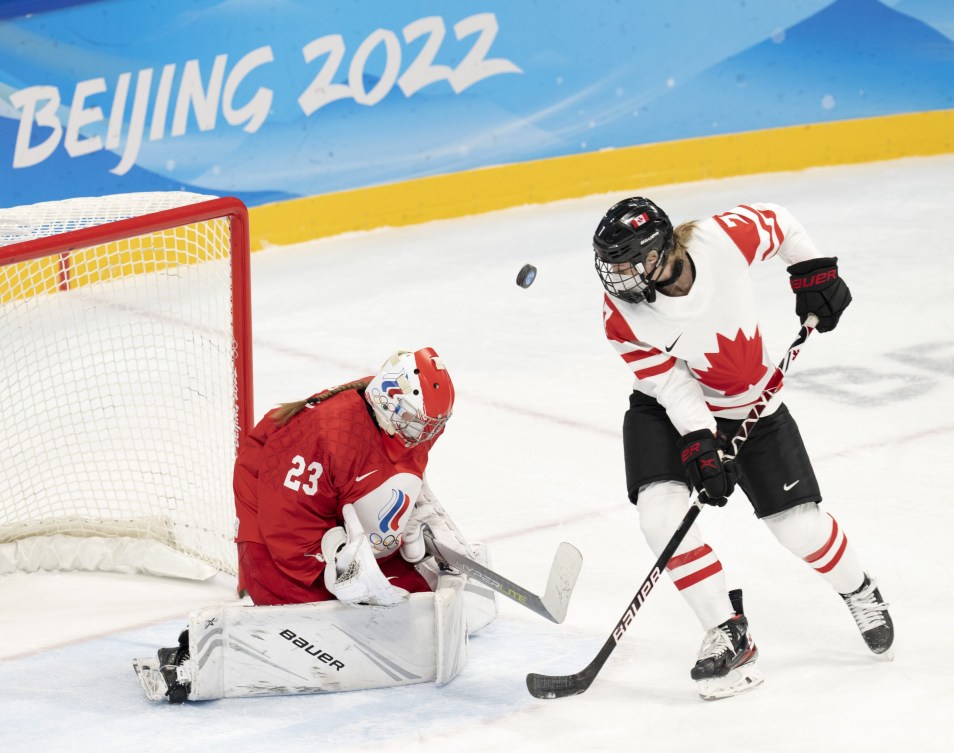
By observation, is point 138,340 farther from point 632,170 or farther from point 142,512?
point 632,170

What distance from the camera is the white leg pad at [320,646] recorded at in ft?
8.69

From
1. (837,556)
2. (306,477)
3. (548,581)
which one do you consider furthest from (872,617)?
(306,477)

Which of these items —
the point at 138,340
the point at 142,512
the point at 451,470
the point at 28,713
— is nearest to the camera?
the point at 28,713

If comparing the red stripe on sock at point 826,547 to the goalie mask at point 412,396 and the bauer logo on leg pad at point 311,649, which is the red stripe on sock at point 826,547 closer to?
the goalie mask at point 412,396

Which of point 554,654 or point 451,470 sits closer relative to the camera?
point 554,654

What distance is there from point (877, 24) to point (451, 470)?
416cm

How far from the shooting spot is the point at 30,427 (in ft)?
11.8

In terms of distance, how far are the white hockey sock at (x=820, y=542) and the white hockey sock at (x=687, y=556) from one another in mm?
166

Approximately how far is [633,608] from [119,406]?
1.88m

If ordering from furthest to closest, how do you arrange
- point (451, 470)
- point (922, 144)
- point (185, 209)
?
point (922, 144)
point (451, 470)
point (185, 209)

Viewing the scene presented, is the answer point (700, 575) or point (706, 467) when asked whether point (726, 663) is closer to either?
point (700, 575)

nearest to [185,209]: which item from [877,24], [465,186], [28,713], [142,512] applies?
[142,512]

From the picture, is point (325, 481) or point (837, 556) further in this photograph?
point (837, 556)

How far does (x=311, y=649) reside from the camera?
268 cm
